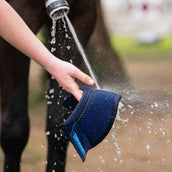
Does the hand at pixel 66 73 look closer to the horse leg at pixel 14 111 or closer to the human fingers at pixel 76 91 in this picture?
the human fingers at pixel 76 91

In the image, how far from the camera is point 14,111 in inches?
60.6

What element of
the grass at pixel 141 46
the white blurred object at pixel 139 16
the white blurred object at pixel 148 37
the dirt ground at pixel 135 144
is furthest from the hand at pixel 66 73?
the white blurred object at pixel 148 37

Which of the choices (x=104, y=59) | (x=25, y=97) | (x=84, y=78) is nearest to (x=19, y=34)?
(x=84, y=78)

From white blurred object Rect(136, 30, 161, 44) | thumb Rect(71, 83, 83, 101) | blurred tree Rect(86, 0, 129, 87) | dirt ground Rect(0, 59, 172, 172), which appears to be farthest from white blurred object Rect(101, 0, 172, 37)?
thumb Rect(71, 83, 83, 101)

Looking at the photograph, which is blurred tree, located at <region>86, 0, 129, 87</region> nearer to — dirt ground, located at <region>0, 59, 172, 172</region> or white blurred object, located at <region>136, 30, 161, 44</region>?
dirt ground, located at <region>0, 59, 172, 172</region>

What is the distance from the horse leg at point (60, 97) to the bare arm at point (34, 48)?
545mm

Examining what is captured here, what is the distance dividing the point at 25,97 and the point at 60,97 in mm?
126

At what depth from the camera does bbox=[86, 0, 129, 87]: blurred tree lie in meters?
1.76

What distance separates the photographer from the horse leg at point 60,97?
152 cm

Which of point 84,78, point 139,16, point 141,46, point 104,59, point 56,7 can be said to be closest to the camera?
point 84,78

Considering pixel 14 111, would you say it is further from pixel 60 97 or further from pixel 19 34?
pixel 19 34

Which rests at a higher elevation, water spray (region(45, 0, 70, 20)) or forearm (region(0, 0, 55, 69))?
water spray (region(45, 0, 70, 20))

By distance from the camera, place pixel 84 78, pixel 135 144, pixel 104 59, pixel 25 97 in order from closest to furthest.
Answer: pixel 84 78 → pixel 25 97 → pixel 104 59 → pixel 135 144

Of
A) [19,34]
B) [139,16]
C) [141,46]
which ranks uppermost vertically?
[139,16]
